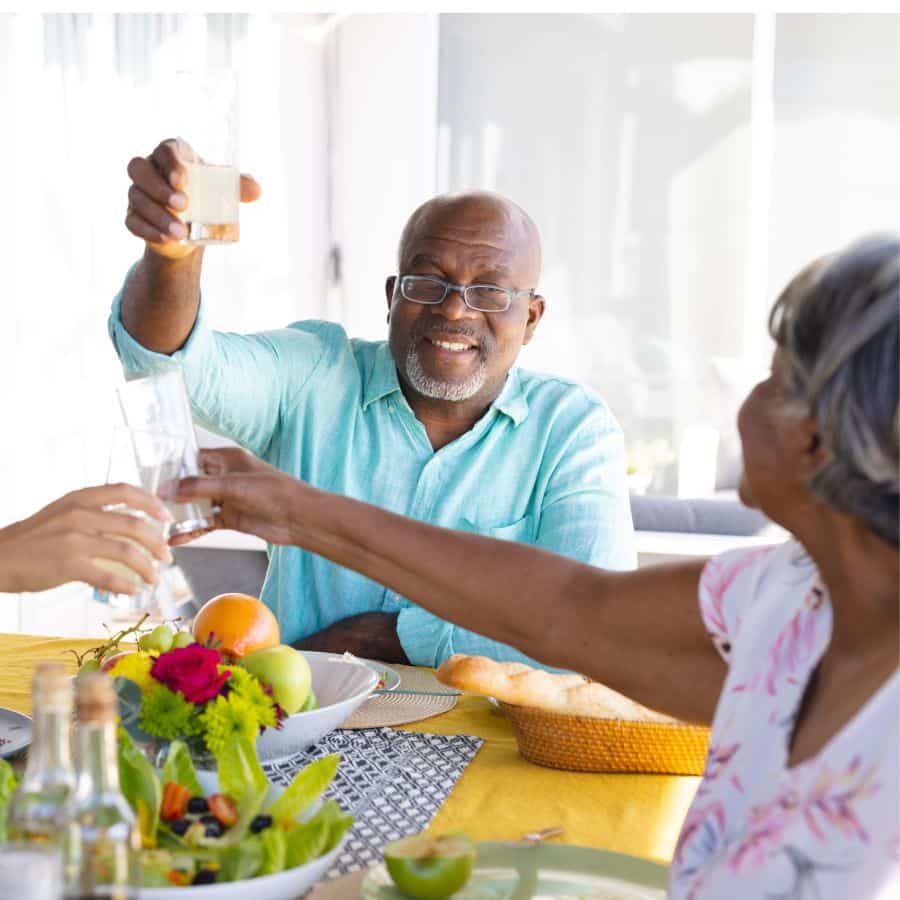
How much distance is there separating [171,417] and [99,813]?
2.03ft

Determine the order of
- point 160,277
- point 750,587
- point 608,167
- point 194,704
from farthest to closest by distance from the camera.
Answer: point 608,167
point 160,277
point 194,704
point 750,587

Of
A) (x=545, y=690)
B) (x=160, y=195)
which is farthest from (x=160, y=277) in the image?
(x=545, y=690)

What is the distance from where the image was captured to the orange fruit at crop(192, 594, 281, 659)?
1.78 m

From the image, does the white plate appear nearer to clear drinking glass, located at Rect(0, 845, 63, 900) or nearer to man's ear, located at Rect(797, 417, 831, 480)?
clear drinking glass, located at Rect(0, 845, 63, 900)

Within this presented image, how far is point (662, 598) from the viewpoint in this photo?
1460mm

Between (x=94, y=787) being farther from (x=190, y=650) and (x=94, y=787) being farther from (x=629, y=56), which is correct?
(x=629, y=56)

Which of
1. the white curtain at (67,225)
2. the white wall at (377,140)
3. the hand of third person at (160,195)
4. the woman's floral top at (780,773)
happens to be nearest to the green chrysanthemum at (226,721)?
the woman's floral top at (780,773)

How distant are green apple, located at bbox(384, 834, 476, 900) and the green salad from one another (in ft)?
0.20

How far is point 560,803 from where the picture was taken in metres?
1.53

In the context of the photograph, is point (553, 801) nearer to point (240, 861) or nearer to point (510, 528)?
point (240, 861)

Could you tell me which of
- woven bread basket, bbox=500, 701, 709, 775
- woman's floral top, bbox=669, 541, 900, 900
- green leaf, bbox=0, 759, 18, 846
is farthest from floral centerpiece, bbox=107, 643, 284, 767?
woman's floral top, bbox=669, 541, 900, 900

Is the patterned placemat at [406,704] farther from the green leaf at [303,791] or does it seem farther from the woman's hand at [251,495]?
the green leaf at [303,791]

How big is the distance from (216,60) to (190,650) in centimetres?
452

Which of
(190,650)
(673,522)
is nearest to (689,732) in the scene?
(190,650)
